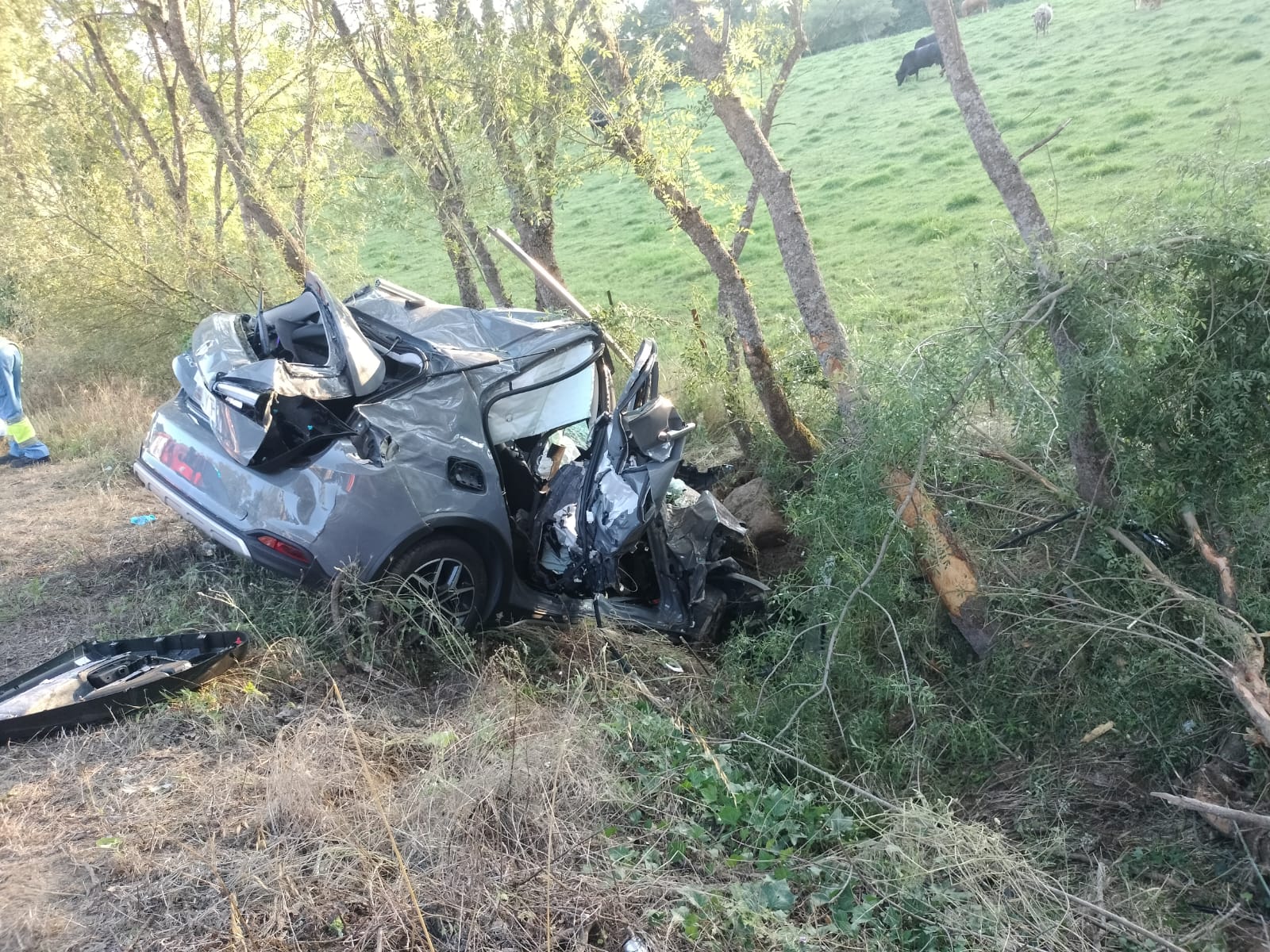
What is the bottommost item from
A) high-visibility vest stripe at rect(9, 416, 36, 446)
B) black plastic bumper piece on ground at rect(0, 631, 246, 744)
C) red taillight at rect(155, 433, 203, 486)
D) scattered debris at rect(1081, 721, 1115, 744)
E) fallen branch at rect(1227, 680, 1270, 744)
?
scattered debris at rect(1081, 721, 1115, 744)

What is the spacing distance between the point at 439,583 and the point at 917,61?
910 inches

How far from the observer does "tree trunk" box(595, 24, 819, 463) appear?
22.3ft

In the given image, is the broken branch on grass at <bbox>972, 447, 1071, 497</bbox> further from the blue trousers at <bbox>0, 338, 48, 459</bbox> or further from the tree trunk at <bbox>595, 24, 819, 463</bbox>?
A: the blue trousers at <bbox>0, 338, 48, 459</bbox>

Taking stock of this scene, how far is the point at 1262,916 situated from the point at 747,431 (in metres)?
4.94

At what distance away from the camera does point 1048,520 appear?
4.44 metres

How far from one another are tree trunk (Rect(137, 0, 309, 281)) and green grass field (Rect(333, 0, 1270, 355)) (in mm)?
1459

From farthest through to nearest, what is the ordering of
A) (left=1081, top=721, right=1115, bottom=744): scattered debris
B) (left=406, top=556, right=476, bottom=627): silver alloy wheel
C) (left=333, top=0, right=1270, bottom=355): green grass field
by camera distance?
(left=333, top=0, right=1270, bottom=355): green grass field < (left=406, top=556, right=476, bottom=627): silver alloy wheel < (left=1081, top=721, right=1115, bottom=744): scattered debris

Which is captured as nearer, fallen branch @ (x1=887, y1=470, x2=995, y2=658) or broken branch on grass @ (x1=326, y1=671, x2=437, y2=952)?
broken branch on grass @ (x1=326, y1=671, x2=437, y2=952)

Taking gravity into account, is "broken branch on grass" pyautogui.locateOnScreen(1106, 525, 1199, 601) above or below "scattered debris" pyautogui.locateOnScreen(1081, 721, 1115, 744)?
above

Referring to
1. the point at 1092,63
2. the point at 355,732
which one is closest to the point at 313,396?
the point at 355,732

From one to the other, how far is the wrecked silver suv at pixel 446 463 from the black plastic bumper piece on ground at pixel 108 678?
492 mm

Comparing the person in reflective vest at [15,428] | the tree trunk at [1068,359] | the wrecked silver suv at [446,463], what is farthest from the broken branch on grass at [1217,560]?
the person in reflective vest at [15,428]

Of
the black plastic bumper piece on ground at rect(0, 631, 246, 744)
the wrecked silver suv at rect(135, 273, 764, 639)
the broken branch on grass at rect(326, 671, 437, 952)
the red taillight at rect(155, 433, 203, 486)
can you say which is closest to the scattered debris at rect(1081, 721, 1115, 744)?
the wrecked silver suv at rect(135, 273, 764, 639)

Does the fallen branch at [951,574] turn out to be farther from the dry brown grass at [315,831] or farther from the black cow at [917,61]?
the black cow at [917,61]
